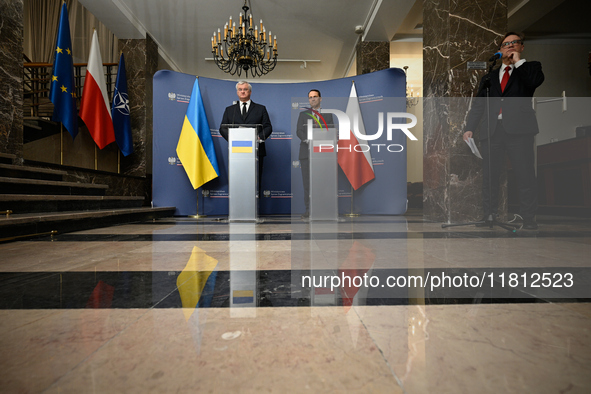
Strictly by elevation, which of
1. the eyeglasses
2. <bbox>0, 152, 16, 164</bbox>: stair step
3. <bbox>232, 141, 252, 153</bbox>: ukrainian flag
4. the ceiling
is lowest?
<bbox>0, 152, 16, 164</bbox>: stair step

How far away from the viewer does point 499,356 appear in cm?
56

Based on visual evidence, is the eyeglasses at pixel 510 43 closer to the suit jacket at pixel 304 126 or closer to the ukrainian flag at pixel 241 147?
the suit jacket at pixel 304 126

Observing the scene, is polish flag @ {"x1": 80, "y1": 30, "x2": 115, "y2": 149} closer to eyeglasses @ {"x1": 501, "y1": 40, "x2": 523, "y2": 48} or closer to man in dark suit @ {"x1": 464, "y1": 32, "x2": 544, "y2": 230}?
man in dark suit @ {"x1": 464, "y1": 32, "x2": 544, "y2": 230}

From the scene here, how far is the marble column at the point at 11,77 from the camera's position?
3564 mm

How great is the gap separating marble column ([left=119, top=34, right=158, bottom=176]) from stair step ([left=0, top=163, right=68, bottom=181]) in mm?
2160

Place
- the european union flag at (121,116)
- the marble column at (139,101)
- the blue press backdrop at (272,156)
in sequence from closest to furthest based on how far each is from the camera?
the blue press backdrop at (272,156) < the european union flag at (121,116) < the marble column at (139,101)

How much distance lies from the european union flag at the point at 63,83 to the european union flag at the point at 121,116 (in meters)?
1.00

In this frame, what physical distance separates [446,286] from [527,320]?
0.28 meters

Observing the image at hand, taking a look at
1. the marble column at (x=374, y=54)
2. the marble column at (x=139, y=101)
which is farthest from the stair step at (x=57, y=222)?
the marble column at (x=374, y=54)

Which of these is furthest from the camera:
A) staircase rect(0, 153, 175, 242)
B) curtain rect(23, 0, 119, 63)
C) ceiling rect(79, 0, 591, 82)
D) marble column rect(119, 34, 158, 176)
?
curtain rect(23, 0, 119, 63)

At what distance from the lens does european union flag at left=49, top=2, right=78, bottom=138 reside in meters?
4.52

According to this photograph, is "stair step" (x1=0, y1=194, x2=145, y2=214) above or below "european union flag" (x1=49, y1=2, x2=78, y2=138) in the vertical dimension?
below

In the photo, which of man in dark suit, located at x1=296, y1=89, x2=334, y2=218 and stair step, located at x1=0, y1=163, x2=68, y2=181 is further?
man in dark suit, located at x1=296, y1=89, x2=334, y2=218

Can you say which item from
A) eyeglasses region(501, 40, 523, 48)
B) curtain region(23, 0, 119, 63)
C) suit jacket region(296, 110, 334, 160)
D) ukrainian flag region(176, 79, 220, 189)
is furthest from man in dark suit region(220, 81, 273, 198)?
curtain region(23, 0, 119, 63)
